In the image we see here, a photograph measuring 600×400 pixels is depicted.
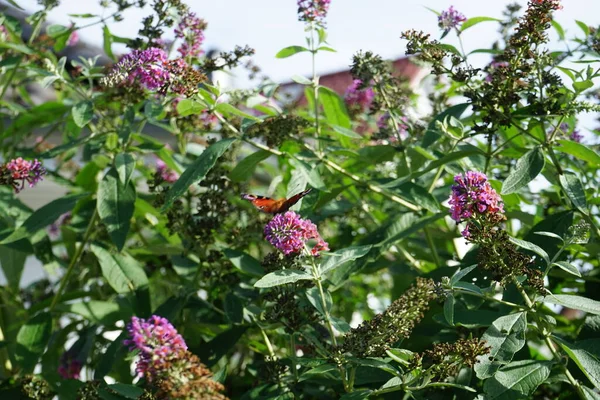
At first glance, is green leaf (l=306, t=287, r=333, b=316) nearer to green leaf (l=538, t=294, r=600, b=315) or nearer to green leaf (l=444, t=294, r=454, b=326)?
green leaf (l=444, t=294, r=454, b=326)

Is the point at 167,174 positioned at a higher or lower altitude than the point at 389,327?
higher

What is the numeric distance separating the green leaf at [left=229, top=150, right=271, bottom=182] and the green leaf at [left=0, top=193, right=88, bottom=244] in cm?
41

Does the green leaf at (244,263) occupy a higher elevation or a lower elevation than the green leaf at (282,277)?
higher

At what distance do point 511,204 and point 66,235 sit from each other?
1282mm

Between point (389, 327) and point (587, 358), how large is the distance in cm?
36

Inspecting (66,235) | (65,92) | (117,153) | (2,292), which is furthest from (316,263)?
(65,92)

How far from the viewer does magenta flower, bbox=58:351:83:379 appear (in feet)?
6.63

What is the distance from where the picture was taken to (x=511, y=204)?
72.1 inches

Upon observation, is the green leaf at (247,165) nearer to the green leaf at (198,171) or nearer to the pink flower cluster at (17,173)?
the green leaf at (198,171)

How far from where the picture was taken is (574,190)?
61.6 inches

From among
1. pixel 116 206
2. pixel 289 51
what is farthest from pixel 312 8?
pixel 116 206

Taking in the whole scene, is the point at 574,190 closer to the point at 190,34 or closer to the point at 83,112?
the point at 190,34

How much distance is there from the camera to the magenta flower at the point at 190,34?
1933 millimetres

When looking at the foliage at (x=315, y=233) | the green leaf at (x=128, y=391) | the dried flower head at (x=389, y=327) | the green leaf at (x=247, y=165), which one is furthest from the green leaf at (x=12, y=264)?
the dried flower head at (x=389, y=327)
